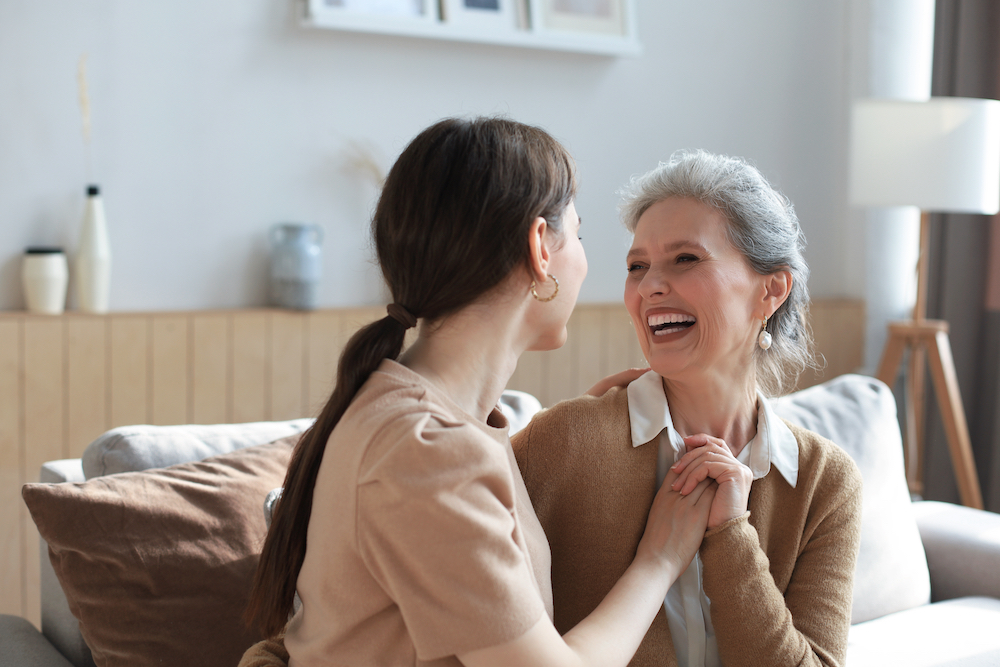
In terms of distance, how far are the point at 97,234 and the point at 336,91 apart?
88 centimetres

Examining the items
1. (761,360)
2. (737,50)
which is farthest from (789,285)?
(737,50)

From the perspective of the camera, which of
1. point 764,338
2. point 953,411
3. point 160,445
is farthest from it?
point 953,411

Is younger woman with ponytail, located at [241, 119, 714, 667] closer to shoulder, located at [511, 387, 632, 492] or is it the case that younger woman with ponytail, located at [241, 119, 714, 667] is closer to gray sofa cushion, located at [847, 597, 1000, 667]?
shoulder, located at [511, 387, 632, 492]

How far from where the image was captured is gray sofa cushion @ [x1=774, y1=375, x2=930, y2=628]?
6.31ft

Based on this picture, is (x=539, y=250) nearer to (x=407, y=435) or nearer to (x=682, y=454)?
(x=407, y=435)

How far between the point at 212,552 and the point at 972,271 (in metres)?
3.33

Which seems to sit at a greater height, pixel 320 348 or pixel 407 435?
pixel 407 435

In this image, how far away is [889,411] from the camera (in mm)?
2158

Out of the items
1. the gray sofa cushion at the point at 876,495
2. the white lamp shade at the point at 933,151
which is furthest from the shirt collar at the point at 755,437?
the white lamp shade at the point at 933,151

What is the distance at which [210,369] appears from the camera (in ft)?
9.28

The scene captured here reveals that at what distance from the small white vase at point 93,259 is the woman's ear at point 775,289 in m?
1.98

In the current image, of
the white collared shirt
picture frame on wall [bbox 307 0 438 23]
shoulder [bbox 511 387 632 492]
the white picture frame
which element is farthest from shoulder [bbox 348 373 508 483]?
the white picture frame

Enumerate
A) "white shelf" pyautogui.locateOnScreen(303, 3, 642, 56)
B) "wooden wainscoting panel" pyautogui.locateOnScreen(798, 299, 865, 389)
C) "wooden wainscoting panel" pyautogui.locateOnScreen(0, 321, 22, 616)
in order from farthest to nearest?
1. "wooden wainscoting panel" pyautogui.locateOnScreen(798, 299, 865, 389)
2. "white shelf" pyautogui.locateOnScreen(303, 3, 642, 56)
3. "wooden wainscoting panel" pyautogui.locateOnScreen(0, 321, 22, 616)

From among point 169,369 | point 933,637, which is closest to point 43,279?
point 169,369
